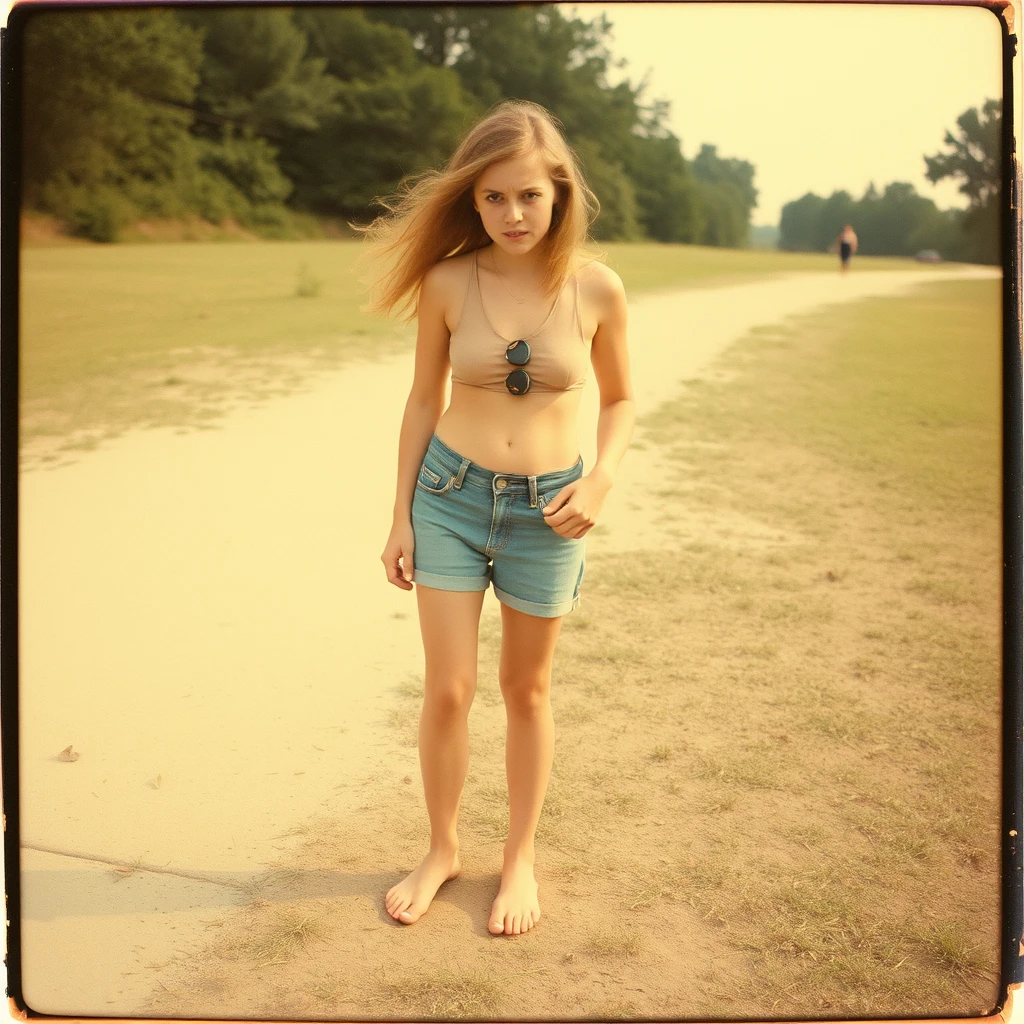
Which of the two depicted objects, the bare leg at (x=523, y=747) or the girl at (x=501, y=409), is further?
the bare leg at (x=523, y=747)

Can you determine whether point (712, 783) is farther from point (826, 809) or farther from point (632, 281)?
point (632, 281)

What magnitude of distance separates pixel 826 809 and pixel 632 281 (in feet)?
59.5

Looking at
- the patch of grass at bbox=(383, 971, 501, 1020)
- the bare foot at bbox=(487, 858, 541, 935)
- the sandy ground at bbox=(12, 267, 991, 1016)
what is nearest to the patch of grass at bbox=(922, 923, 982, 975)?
the bare foot at bbox=(487, 858, 541, 935)

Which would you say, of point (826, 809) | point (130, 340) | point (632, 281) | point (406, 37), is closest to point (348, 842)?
point (826, 809)

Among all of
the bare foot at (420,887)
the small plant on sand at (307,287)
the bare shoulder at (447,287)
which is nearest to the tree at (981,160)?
the bare shoulder at (447,287)

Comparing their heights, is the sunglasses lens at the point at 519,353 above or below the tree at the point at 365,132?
below

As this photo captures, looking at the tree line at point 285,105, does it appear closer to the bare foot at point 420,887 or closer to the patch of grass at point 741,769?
the patch of grass at point 741,769

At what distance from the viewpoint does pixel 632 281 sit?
2042cm

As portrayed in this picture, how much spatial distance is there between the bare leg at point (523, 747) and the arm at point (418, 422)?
0.90ft

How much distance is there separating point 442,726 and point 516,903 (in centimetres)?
46

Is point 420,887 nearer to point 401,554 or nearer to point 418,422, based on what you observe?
point 401,554

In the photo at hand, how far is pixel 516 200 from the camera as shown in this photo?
7.45ft

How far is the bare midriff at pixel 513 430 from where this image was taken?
2.37 meters

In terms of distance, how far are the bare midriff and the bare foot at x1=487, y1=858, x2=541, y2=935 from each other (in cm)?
100
